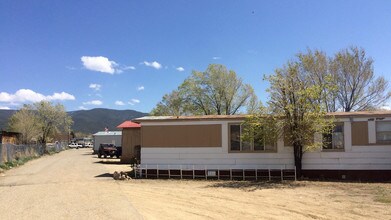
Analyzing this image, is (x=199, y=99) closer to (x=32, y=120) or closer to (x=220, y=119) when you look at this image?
(x=220, y=119)

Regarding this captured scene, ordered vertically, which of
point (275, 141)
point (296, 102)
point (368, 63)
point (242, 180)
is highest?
point (368, 63)

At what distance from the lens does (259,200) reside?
39.4ft

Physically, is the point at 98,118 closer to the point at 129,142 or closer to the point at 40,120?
the point at 40,120

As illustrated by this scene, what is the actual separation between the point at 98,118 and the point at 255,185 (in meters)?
168

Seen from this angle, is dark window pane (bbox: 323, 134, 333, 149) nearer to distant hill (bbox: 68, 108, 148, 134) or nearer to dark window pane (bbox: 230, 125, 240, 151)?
dark window pane (bbox: 230, 125, 240, 151)

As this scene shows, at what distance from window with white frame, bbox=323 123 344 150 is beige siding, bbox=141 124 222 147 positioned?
15.2 feet

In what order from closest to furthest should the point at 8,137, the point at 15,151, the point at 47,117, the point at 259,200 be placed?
the point at 259,200 → the point at 15,151 → the point at 8,137 → the point at 47,117

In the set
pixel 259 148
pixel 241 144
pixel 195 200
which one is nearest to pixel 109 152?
pixel 241 144

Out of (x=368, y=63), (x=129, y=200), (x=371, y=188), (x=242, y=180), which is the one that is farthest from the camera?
(x=368, y=63)

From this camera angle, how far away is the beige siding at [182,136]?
60.4 ft

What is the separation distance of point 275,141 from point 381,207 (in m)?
6.86

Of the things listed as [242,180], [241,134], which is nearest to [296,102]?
[241,134]

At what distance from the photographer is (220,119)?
1831cm

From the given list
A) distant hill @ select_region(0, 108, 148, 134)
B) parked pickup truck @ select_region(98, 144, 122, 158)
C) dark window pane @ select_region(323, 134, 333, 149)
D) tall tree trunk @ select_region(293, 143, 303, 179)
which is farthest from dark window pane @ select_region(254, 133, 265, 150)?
distant hill @ select_region(0, 108, 148, 134)
